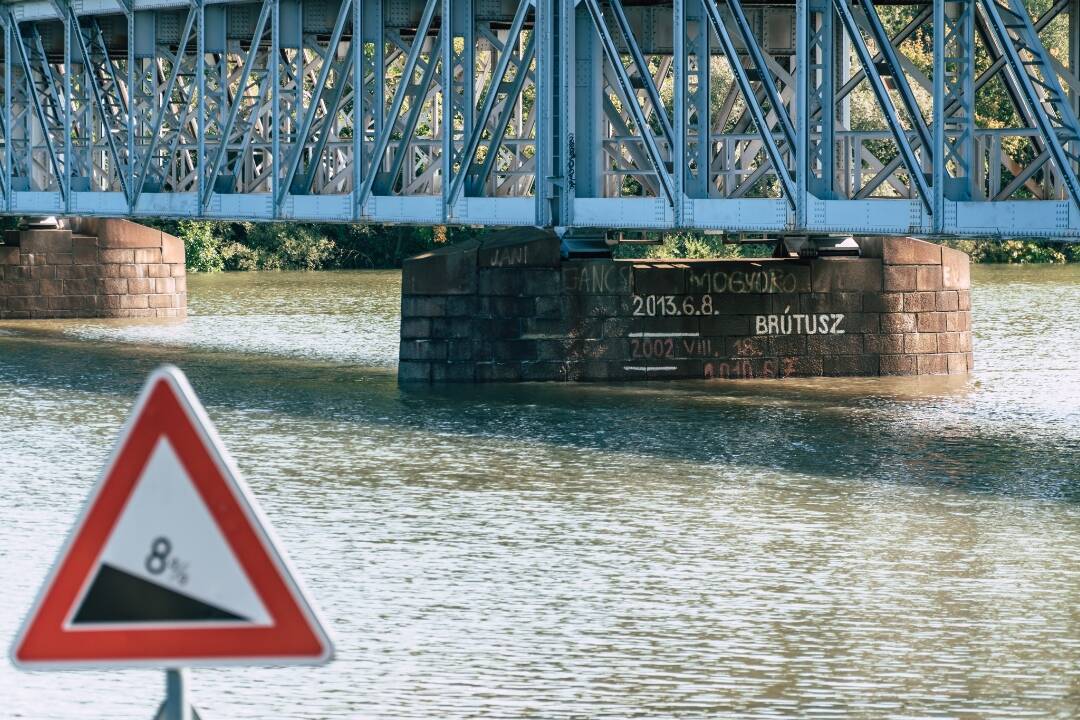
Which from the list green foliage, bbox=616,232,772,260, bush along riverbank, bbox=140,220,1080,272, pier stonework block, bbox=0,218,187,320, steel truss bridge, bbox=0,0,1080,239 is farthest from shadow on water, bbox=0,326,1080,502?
bush along riverbank, bbox=140,220,1080,272

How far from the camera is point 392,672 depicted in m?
11.7

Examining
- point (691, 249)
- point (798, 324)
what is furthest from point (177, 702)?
point (691, 249)

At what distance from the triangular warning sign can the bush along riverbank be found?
72254 mm

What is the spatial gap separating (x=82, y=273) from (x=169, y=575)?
42.9 m

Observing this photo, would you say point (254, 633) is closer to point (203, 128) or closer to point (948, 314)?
point (948, 314)

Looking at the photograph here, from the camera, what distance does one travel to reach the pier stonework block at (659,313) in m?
29.0

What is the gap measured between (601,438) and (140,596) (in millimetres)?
18025

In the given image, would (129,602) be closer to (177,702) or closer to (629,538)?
(177,702)

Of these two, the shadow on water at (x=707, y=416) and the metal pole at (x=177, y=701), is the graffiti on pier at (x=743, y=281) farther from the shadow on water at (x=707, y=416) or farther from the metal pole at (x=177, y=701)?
the metal pole at (x=177, y=701)

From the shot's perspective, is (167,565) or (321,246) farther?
(321,246)

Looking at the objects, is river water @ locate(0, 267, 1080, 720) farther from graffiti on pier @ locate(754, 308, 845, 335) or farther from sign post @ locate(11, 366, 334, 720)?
sign post @ locate(11, 366, 334, 720)

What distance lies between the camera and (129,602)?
18.6 ft

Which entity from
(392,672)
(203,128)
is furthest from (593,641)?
(203,128)

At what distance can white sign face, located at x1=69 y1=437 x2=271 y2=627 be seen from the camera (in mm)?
5621
